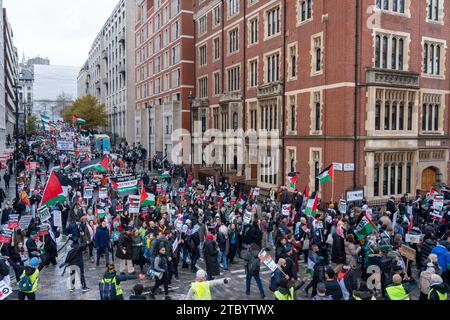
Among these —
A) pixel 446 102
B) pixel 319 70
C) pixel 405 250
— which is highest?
pixel 319 70

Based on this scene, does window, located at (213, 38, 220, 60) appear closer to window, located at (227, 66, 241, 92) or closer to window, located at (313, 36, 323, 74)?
window, located at (227, 66, 241, 92)

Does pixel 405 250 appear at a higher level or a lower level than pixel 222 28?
lower

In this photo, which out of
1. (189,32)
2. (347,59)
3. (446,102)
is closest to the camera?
(347,59)

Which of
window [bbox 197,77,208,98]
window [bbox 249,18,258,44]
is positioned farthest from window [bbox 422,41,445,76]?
window [bbox 197,77,208,98]

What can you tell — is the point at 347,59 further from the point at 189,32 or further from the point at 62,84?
the point at 62,84

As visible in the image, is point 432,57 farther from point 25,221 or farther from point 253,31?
point 25,221

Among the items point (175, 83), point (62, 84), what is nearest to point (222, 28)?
point (175, 83)

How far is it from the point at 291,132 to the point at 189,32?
83.8 feet

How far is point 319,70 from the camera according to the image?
28016 millimetres

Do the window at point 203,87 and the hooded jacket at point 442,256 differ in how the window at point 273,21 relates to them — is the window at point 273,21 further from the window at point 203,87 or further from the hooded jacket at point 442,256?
the hooded jacket at point 442,256

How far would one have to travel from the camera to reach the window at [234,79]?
3947 cm

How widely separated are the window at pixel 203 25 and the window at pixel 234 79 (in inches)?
335

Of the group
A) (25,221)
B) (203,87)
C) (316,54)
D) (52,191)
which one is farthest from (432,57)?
(25,221)

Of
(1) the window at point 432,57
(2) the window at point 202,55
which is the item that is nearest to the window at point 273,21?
(1) the window at point 432,57
